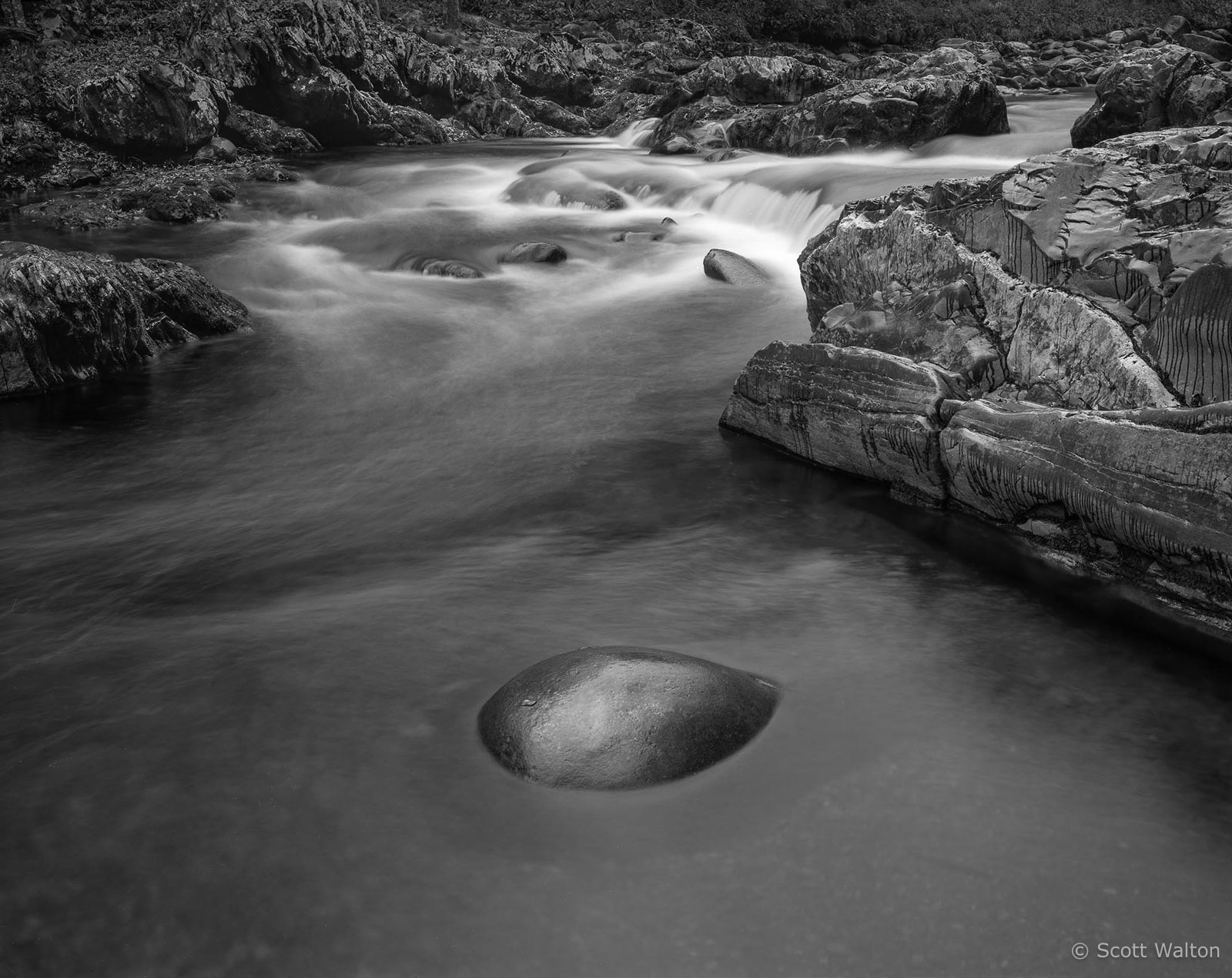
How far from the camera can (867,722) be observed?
3928mm

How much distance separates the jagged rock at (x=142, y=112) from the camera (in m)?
19.3

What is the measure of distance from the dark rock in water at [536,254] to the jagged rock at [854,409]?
6760 mm

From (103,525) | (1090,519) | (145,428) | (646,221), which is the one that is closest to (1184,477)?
(1090,519)

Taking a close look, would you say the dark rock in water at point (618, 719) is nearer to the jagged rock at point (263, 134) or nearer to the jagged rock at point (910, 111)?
the jagged rock at point (910, 111)

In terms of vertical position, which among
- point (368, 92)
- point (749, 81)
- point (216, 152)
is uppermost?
point (368, 92)

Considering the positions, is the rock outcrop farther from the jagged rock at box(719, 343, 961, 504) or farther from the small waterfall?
the jagged rock at box(719, 343, 961, 504)

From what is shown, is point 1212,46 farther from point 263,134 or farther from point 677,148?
point 263,134

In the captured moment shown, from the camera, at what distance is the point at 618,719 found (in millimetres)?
3637

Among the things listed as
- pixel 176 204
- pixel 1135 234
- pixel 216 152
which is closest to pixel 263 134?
pixel 216 152

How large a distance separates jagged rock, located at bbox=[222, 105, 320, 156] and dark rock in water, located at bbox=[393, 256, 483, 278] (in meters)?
11.6

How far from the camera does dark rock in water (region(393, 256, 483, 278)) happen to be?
41.3ft

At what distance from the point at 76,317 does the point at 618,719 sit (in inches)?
296

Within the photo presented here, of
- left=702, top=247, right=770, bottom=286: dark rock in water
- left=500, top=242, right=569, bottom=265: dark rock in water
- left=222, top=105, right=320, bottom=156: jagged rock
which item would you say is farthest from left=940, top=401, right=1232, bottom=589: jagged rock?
left=222, top=105, right=320, bottom=156: jagged rock

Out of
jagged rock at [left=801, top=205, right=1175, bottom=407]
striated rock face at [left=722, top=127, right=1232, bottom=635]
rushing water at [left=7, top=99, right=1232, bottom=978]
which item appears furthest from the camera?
jagged rock at [left=801, top=205, right=1175, bottom=407]
